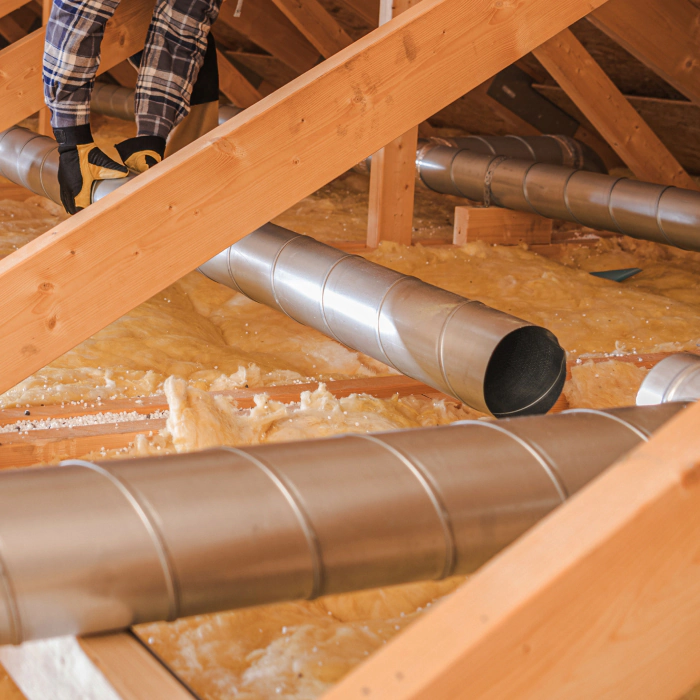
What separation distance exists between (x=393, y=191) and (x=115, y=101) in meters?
2.70

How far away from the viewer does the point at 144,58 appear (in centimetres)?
230

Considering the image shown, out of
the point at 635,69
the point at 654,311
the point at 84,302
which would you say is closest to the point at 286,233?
the point at 84,302

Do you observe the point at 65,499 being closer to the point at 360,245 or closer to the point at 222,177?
the point at 222,177

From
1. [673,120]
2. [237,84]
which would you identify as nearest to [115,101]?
[237,84]

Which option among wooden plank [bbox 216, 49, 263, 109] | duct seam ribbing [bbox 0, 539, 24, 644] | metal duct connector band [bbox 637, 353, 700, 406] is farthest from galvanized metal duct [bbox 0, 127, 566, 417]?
wooden plank [bbox 216, 49, 263, 109]

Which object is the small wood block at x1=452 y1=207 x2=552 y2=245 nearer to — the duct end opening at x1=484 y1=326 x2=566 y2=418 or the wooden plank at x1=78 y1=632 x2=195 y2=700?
the duct end opening at x1=484 y1=326 x2=566 y2=418

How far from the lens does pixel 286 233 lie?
235 centimetres

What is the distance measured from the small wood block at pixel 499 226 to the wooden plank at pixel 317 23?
1497mm

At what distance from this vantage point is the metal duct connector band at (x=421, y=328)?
1.68m

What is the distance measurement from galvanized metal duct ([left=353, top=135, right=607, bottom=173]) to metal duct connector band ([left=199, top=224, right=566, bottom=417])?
1869 mm

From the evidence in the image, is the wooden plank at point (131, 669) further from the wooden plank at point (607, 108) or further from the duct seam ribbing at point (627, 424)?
the wooden plank at point (607, 108)

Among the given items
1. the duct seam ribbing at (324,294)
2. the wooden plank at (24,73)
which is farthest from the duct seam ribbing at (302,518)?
the wooden plank at (24,73)

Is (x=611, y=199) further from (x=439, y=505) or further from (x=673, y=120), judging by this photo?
(x=439, y=505)

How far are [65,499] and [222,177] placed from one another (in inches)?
31.9
